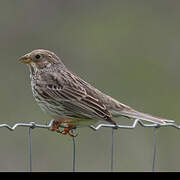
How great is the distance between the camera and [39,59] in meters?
8.25

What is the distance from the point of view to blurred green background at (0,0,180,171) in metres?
9.91

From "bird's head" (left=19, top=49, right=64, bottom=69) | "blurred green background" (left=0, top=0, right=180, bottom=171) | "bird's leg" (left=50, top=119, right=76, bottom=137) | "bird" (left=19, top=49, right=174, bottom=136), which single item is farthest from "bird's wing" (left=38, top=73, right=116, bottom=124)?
"blurred green background" (left=0, top=0, right=180, bottom=171)

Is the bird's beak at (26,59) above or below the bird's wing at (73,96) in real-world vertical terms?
above

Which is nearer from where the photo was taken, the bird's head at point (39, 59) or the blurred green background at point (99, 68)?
the bird's head at point (39, 59)

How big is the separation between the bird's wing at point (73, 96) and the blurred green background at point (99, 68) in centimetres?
161

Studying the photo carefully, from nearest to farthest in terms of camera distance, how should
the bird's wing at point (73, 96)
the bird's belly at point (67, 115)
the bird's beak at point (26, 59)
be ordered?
1. the bird's wing at point (73, 96)
2. the bird's belly at point (67, 115)
3. the bird's beak at point (26, 59)

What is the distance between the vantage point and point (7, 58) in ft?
38.0

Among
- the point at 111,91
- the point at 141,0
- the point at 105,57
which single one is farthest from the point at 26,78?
the point at 141,0

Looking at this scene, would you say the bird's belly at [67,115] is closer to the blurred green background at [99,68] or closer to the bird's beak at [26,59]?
the bird's beak at [26,59]

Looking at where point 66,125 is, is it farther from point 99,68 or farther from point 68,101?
point 99,68

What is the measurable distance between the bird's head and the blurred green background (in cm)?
152

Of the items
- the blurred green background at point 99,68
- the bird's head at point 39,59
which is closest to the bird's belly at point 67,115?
the bird's head at point 39,59

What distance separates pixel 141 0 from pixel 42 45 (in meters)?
3.58

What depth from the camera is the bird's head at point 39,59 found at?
323 inches
